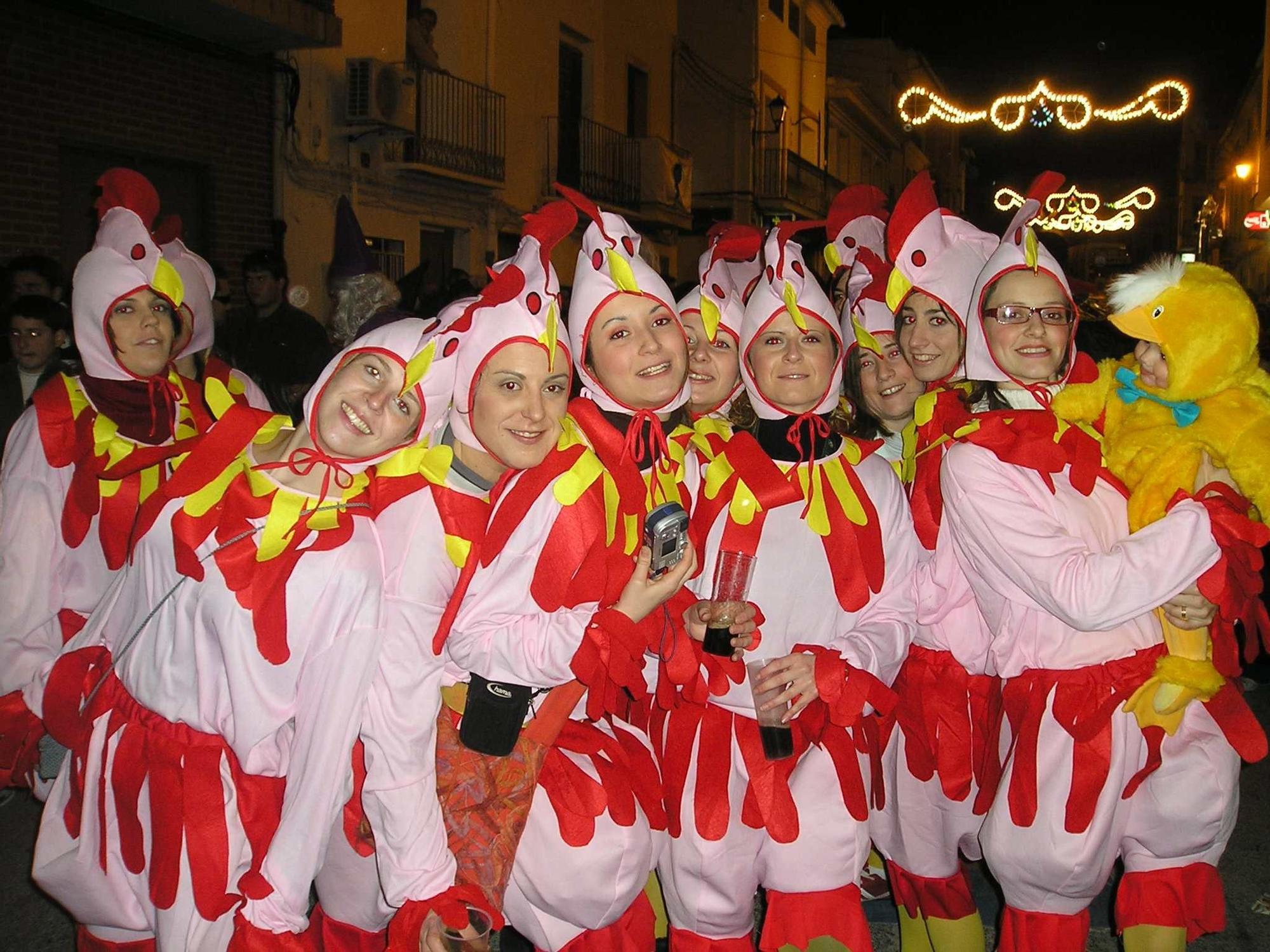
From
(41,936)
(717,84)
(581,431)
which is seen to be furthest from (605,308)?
(717,84)

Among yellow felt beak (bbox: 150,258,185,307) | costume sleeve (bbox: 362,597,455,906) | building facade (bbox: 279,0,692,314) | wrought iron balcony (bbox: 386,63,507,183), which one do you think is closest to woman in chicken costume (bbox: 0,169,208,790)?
yellow felt beak (bbox: 150,258,185,307)

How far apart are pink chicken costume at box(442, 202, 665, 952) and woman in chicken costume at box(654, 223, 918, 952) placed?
0.20m

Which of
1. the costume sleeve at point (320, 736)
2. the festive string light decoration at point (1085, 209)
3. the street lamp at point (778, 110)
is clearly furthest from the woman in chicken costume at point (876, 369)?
the street lamp at point (778, 110)

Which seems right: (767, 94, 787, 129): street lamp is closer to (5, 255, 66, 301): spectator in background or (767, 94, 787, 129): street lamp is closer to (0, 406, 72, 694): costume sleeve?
(5, 255, 66, 301): spectator in background

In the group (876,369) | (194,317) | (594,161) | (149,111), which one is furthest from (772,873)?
(594,161)

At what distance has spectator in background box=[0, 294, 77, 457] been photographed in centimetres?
508

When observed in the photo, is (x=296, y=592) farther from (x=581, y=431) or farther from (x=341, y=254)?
(x=341, y=254)

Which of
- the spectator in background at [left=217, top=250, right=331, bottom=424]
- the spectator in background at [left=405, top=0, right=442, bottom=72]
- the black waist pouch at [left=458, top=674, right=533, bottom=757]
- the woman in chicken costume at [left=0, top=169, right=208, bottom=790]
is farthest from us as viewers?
the spectator in background at [left=405, top=0, right=442, bottom=72]

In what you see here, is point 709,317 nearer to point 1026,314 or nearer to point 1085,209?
point 1026,314

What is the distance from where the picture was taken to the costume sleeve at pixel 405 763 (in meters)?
2.38

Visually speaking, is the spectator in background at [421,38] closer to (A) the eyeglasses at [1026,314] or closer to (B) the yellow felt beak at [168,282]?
(B) the yellow felt beak at [168,282]

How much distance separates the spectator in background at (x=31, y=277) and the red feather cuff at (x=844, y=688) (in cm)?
485

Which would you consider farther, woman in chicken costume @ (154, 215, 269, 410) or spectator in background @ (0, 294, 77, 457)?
spectator in background @ (0, 294, 77, 457)

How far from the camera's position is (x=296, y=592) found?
2.39 metres
